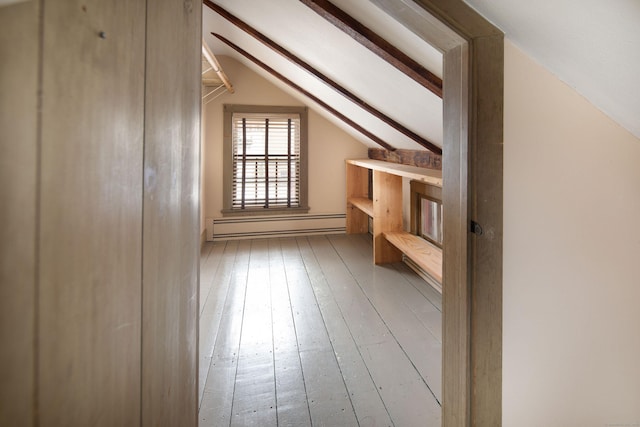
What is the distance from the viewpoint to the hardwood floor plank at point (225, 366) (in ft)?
4.65

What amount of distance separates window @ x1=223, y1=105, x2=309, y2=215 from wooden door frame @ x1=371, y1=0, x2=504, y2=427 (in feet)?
11.8

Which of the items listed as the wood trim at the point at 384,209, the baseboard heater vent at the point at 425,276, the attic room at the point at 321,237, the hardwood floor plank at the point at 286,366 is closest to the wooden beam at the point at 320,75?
the attic room at the point at 321,237

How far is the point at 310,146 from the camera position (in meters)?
4.52

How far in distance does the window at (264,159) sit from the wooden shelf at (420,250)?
1693 millimetres

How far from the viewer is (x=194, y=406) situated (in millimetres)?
766

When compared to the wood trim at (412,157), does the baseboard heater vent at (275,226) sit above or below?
below

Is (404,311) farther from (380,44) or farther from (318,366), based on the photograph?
(380,44)

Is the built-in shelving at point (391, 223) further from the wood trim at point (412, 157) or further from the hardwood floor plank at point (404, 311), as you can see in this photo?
the hardwood floor plank at point (404, 311)
